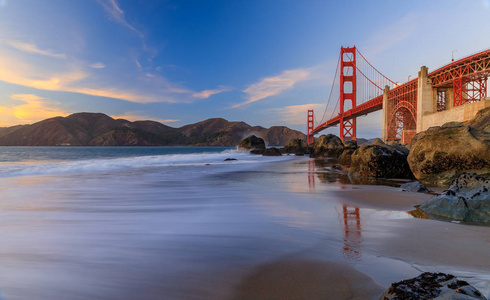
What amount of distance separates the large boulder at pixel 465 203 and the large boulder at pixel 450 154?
2.40 m

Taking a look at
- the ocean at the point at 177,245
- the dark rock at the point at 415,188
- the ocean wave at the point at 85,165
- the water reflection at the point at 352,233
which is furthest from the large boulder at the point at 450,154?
the ocean wave at the point at 85,165

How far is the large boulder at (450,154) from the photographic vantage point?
5188mm

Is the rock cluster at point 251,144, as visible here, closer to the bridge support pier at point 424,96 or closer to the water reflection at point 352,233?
the bridge support pier at point 424,96

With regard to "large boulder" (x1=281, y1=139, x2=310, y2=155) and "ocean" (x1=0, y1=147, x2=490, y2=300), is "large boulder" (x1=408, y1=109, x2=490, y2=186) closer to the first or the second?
"ocean" (x1=0, y1=147, x2=490, y2=300)

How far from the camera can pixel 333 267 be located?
1.85m

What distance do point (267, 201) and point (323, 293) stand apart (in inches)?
117

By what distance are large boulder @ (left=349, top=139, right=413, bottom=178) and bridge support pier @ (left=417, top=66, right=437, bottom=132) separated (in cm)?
2264

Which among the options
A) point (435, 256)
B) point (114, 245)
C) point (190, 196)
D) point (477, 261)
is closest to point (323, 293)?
point (435, 256)

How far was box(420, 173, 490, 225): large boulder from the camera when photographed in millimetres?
2938

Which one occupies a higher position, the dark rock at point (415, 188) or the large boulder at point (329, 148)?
the large boulder at point (329, 148)

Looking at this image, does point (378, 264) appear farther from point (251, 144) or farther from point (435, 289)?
point (251, 144)

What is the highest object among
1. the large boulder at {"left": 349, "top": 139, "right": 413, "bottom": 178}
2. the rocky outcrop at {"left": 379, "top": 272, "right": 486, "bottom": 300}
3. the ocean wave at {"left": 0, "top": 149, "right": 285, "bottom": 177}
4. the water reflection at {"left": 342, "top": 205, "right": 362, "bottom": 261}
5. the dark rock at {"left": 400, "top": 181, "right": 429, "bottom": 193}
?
the large boulder at {"left": 349, "top": 139, "right": 413, "bottom": 178}

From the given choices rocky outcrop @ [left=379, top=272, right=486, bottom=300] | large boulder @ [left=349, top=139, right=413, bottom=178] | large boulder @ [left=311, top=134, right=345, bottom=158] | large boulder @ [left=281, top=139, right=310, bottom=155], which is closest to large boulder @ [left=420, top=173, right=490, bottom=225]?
rocky outcrop @ [left=379, top=272, right=486, bottom=300]

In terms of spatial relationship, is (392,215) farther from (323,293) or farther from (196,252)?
(196,252)
